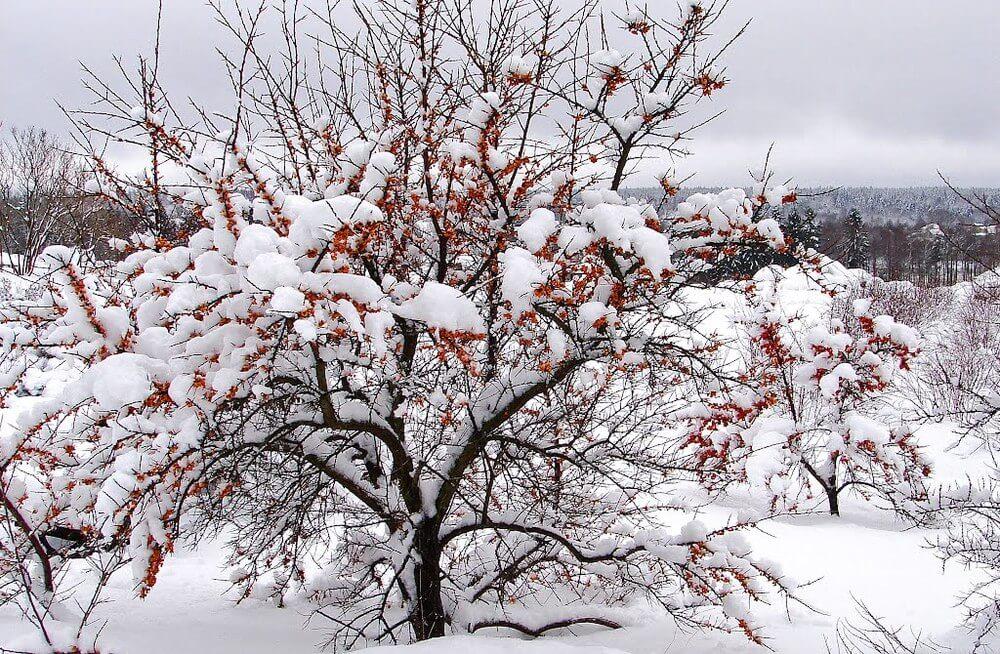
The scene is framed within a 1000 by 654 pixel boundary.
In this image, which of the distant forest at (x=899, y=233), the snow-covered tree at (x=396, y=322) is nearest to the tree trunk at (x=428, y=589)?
the snow-covered tree at (x=396, y=322)

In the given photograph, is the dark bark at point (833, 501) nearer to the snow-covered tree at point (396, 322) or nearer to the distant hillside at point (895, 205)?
the snow-covered tree at point (396, 322)

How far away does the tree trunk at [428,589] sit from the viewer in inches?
191

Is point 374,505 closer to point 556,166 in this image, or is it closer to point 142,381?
point 142,381

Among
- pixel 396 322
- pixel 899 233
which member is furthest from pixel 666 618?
pixel 899 233

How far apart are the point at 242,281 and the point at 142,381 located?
2.20ft

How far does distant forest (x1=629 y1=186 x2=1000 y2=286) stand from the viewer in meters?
4.89

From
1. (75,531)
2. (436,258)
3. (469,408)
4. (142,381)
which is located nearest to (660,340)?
(469,408)

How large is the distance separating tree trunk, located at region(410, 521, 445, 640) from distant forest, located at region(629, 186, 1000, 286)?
3098mm

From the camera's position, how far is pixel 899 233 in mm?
40531

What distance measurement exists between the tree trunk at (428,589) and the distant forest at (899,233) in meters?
3.10

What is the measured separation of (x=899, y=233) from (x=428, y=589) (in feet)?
147

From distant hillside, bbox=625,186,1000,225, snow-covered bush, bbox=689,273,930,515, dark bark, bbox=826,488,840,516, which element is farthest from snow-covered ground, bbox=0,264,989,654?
distant hillside, bbox=625,186,1000,225

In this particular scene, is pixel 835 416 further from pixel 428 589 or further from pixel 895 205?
pixel 895 205

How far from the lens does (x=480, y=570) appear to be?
6.25 m
